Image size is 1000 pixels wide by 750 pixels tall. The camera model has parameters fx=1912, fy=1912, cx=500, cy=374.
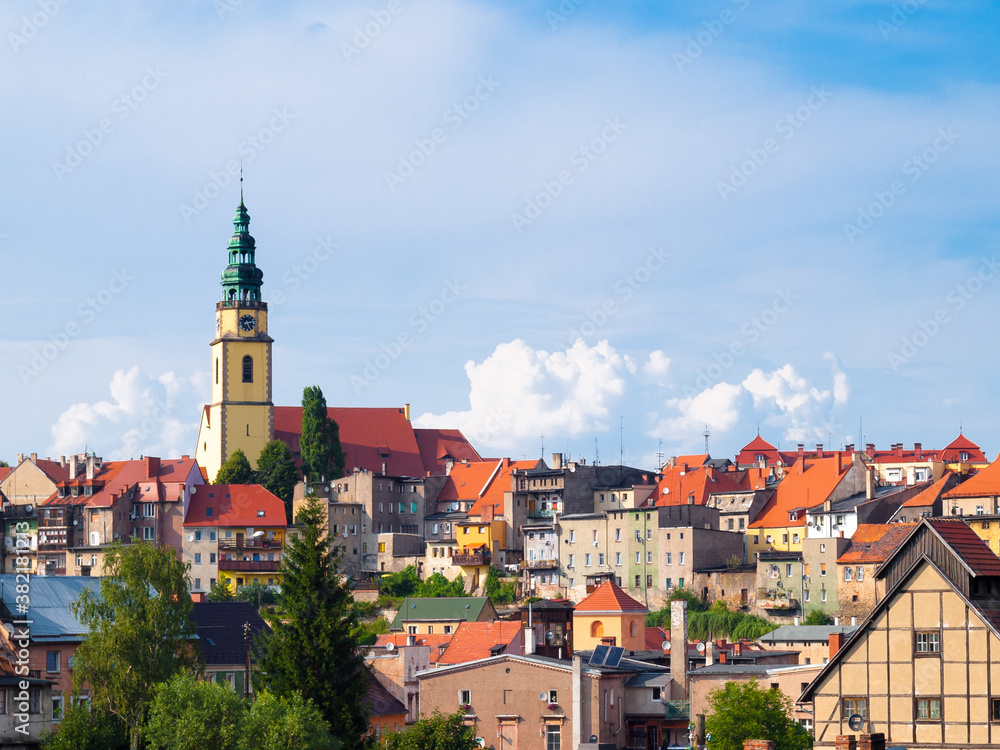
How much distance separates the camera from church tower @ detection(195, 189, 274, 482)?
5979 inches

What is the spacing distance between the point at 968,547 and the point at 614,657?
35.5 metres

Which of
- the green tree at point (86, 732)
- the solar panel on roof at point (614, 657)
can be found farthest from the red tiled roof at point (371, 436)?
the green tree at point (86, 732)

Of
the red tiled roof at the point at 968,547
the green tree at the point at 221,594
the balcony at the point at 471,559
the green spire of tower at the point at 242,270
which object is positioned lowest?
the green tree at the point at 221,594

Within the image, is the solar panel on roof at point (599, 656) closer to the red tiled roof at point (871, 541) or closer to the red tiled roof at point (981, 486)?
the red tiled roof at point (871, 541)

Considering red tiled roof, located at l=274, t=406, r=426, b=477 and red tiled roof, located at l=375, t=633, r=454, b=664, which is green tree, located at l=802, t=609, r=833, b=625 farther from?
red tiled roof, located at l=274, t=406, r=426, b=477

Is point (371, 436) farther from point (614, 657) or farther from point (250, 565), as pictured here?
point (614, 657)

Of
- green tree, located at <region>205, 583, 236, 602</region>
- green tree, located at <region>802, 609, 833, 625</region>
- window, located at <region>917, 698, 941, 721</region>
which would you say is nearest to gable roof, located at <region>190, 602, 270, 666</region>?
window, located at <region>917, 698, 941, 721</region>

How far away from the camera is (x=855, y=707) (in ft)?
160

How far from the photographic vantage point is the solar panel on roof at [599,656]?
80.6 m

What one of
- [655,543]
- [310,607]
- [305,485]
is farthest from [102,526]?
[310,607]

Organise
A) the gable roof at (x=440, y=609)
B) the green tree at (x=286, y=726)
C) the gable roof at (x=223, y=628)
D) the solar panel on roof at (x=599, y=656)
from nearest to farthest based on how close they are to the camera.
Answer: the green tree at (x=286, y=726)
the gable roof at (x=223, y=628)
the solar panel on roof at (x=599, y=656)
the gable roof at (x=440, y=609)

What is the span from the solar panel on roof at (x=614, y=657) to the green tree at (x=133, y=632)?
64.0ft

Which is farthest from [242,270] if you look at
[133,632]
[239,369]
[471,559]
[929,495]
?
[133,632]

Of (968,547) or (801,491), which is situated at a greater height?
A: (801,491)
